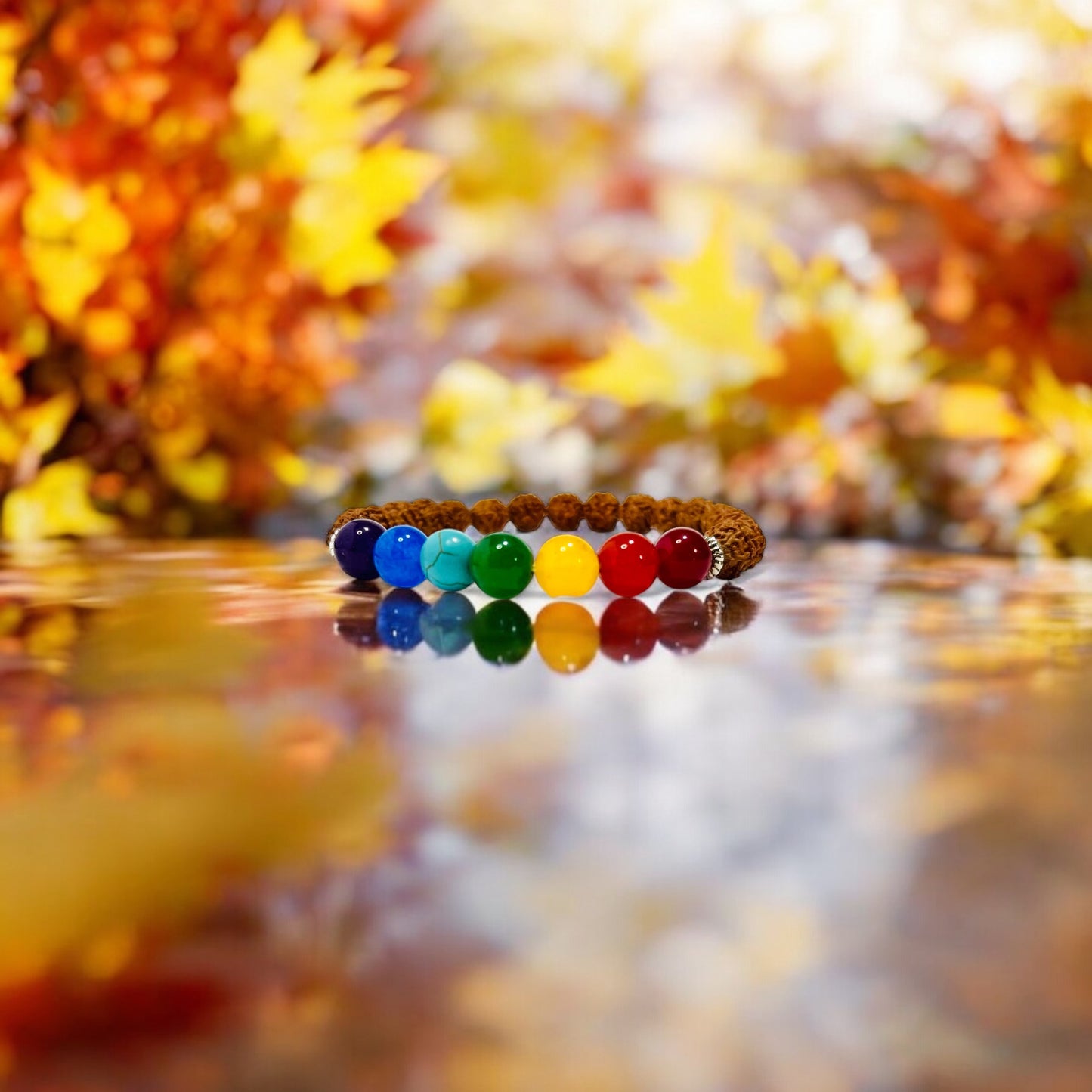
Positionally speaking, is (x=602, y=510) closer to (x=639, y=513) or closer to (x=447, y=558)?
(x=639, y=513)

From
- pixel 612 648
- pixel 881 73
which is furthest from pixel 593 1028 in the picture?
pixel 881 73

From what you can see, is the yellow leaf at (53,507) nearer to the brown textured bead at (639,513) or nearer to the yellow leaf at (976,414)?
the brown textured bead at (639,513)

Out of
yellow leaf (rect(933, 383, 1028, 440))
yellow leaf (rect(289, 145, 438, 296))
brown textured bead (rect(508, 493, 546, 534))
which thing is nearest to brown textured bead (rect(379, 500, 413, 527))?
brown textured bead (rect(508, 493, 546, 534))

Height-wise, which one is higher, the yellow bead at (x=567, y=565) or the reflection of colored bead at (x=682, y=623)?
the yellow bead at (x=567, y=565)

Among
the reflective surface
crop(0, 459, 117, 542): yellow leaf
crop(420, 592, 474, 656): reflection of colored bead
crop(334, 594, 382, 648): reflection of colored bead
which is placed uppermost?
crop(0, 459, 117, 542): yellow leaf

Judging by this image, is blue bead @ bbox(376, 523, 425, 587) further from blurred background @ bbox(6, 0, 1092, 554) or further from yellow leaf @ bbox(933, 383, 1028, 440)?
yellow leaf @ bbox(933, 383, 1028, 440)

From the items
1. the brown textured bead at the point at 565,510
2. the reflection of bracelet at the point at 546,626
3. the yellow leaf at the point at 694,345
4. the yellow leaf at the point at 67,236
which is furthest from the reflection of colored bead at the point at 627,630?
the yellow leaf at the point at 67,236
